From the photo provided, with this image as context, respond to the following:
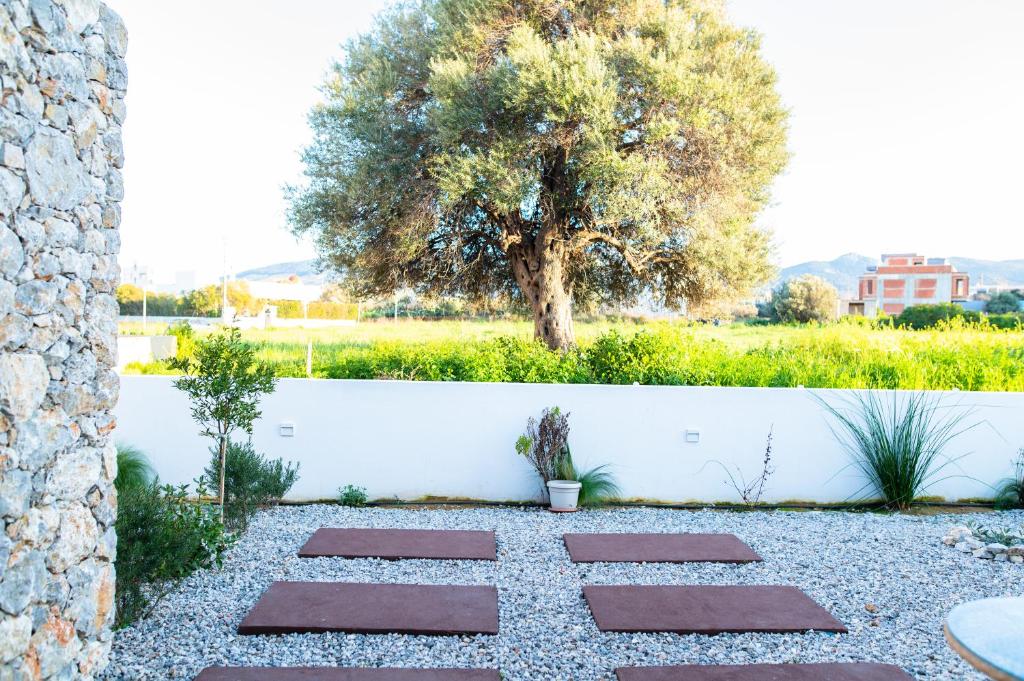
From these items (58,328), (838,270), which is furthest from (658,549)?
(838,270)

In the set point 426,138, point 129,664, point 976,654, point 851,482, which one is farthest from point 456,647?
point 426,138

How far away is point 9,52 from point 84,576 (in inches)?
72.7

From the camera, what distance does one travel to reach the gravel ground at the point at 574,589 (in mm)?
3076

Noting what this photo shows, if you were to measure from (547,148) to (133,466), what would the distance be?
5.90 meters

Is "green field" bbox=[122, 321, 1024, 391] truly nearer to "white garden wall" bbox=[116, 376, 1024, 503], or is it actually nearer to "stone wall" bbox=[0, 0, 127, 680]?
"white garden wall" bbox=[116, 376, 1024, 503]

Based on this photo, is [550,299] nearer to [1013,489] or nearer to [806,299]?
[1013,489]

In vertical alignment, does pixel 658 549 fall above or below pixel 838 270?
below

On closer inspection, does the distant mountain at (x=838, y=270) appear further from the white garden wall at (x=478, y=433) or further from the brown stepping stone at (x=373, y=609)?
the brown stepping stone at (x=373, y=609)

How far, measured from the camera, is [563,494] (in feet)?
18.6

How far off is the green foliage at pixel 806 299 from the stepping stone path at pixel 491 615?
94.9ft

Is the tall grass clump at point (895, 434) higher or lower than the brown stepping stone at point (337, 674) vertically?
higher

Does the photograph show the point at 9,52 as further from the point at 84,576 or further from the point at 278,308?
the point at 278,308

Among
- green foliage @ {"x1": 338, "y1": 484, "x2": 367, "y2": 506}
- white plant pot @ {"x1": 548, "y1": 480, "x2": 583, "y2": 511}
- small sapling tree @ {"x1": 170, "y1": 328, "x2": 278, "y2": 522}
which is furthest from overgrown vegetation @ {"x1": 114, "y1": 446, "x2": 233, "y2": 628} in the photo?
white plant pot @ {"x1": 548, "y1": 480, "x2": 583, "y2": 511}

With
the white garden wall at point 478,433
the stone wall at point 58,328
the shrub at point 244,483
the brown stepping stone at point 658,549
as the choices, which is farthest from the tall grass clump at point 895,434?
the stone wall at point 58,328
